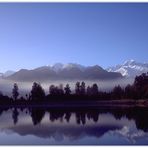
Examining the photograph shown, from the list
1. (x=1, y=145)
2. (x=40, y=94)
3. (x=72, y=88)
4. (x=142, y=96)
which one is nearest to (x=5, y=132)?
(x=1, y=145)

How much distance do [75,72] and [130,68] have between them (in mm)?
693

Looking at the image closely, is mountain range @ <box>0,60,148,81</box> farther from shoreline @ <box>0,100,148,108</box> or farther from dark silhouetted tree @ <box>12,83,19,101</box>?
shoreline @ <box>0,100,148,108</box>

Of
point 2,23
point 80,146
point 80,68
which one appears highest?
point 2,23

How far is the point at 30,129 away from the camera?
5.49 meters

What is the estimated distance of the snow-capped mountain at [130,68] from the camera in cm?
548

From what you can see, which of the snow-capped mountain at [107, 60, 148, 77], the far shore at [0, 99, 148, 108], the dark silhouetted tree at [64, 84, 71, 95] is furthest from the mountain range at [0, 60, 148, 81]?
the far shore at [0, 99, 148, 108]

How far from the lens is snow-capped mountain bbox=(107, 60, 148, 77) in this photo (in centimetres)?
548

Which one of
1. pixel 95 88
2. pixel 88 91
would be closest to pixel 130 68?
pixel 95 88

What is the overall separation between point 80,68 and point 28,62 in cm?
69

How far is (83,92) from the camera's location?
563 centimetres

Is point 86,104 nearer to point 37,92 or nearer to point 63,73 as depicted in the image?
point 63,73

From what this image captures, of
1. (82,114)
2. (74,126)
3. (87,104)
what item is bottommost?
(74,126)

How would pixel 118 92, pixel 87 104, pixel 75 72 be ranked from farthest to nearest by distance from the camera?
pixel 87 104, pixel 118 92, pixel 75 72

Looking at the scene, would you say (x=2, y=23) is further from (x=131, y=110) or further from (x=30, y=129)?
(x=131, y=110)
